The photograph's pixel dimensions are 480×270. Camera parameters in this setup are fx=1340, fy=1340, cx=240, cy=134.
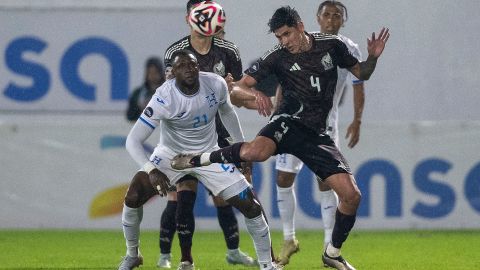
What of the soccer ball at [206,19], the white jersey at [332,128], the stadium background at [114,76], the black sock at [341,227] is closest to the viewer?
the black sock at [341,227]

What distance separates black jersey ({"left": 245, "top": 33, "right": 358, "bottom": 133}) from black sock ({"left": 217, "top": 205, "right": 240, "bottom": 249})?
1.51m

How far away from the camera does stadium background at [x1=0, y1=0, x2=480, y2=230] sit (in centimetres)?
1619

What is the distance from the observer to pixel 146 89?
55.3 ft

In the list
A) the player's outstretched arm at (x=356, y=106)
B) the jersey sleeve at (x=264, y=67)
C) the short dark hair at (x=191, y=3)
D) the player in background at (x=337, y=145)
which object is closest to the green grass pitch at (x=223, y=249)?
the player in background at (x=337, y=145)

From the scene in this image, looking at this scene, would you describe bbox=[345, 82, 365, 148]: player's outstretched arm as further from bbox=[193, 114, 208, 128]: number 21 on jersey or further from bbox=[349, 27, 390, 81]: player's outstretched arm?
bbox=[193, 114, 208, 128]: number 21 on jersey

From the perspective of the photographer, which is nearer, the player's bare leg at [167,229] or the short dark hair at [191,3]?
the short dark hair at [191,3]

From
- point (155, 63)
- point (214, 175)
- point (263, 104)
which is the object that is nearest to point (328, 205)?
point (263, 104)

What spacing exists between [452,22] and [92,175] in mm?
5104

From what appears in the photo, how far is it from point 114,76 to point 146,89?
840 mm

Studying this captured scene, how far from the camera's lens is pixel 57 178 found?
16.2 meters

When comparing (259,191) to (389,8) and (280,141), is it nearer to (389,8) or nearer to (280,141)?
(389,8)

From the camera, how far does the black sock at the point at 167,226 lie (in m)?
11.9

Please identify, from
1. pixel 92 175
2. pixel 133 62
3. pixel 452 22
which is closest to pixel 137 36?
pixel 133 62

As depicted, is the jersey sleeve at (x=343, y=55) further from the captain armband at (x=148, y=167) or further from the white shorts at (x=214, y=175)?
the captain armband at (x=148, y=167)
